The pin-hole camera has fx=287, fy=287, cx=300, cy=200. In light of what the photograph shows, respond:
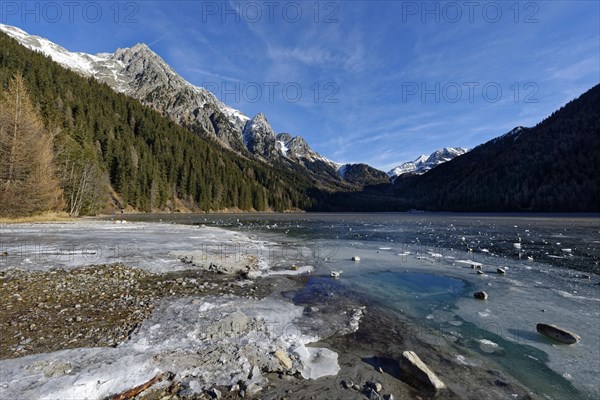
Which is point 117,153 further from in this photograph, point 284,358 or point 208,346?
point 284,358

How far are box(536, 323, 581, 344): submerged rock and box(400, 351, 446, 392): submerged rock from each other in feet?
15.8

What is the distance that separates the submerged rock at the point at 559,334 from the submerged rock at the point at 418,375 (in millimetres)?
4815

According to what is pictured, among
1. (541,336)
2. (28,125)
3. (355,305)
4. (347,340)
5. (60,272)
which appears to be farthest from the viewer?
(28,125)

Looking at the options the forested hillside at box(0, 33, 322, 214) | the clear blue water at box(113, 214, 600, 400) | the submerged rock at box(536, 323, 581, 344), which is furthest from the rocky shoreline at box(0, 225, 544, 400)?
the forested hillside at box(0, 33, 322, 214)

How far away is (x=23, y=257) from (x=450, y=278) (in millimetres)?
21944

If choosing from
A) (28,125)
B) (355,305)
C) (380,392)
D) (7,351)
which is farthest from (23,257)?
(28,125)

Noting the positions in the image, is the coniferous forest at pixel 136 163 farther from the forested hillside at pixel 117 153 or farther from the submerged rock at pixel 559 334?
the submerged rock at pixel 559 334

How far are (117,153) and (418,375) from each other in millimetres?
117738

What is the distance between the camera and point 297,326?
27.8 ft

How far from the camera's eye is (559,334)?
8.07m

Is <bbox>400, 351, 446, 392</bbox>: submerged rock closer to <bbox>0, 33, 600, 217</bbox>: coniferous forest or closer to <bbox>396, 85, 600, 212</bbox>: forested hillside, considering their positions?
<bbox>0, 33, 600, 217</bbox>: coniferous forest

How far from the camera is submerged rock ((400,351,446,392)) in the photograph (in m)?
5.70

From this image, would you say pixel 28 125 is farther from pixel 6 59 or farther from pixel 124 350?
pixel 6 59

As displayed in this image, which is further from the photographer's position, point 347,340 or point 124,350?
point 347,340
